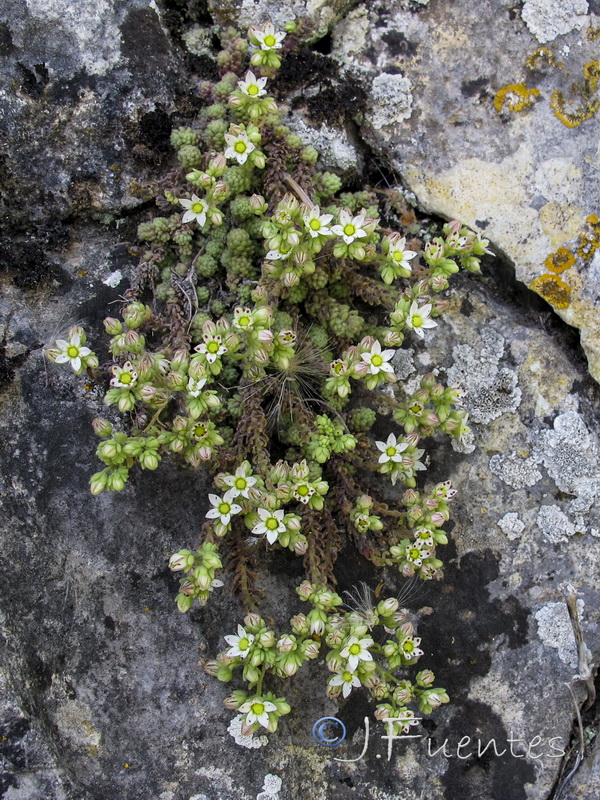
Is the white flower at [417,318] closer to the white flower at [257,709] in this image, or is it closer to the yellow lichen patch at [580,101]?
the yellow lichen patch at [580,101]

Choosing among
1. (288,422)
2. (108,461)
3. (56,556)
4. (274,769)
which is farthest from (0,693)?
(288,422)

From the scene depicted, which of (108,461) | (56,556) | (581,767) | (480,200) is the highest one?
(480,200)

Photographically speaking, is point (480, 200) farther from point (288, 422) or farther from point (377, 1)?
point (288, 422)

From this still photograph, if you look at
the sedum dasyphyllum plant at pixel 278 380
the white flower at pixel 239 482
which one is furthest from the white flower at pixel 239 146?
the white flower at pixel 239 482

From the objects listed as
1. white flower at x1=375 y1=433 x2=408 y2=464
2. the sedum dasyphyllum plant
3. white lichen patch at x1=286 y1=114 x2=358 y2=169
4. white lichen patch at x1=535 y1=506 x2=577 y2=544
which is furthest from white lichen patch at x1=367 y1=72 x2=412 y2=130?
white lichen patch at x1=535 y1=506 x2=577 y2=544

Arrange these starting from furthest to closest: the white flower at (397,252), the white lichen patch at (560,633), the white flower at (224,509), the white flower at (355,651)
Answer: the white lichen patch at (560,633)
the white flower at (397,252)
the white flower at (224,509)
the white flower at (355,651)

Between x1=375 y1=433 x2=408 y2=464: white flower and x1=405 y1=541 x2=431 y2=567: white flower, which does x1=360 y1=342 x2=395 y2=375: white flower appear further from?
x1=405 y1=541 x2=431 y2=567: white flower

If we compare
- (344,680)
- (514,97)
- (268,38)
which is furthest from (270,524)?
(514,97)

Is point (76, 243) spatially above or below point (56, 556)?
above
